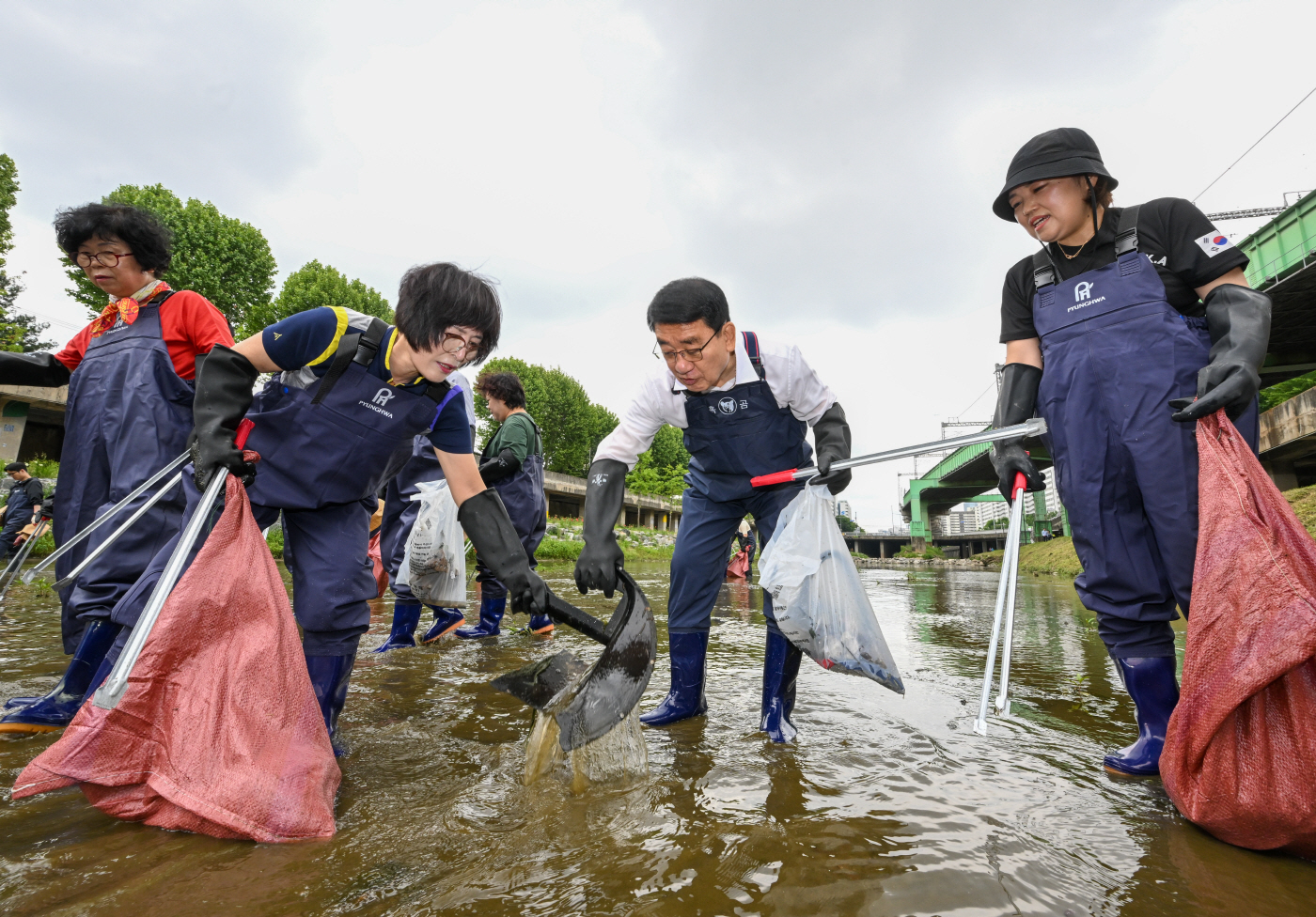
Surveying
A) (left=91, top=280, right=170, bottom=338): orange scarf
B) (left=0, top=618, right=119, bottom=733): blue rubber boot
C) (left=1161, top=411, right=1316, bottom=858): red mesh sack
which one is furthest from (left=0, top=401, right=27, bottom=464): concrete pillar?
(left=1161, top=411, right=1316, bottom=858): red mesh sack

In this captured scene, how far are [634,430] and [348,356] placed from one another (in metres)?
1.12

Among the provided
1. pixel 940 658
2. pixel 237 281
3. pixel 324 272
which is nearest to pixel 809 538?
pixel 940 658

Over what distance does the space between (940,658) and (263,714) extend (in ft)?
12.2

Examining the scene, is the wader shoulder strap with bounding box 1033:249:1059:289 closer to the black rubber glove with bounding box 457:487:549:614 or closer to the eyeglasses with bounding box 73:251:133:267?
the black rubber glove with bounding box 457:487:549:614

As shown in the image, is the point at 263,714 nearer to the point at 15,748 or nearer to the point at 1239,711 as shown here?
the point at 15,748

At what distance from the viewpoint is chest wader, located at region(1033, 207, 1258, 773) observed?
5.93 ft

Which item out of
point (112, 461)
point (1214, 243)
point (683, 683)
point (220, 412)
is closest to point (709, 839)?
point (683, 683)

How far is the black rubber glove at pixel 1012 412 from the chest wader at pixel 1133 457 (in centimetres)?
15

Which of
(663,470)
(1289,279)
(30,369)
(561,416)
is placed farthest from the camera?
(663,470)

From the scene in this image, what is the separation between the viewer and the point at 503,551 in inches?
86.0

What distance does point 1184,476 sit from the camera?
1788 millimetres

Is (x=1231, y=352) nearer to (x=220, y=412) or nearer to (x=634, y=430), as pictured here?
(x=634, y=430)

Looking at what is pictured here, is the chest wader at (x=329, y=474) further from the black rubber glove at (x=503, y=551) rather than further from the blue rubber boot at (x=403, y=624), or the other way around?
the blue rubber boot at (x=403, y=624)

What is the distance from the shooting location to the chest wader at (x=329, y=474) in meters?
2.00
